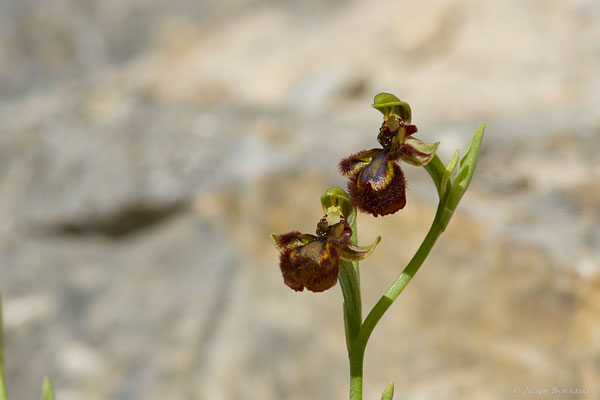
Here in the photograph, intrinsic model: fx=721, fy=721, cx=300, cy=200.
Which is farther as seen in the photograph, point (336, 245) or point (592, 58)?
point (592, 58)

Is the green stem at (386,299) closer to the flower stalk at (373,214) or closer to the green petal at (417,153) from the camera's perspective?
the flower stalk at (373,214)

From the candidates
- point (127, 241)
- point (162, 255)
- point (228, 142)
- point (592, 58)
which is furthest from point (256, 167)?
point (592, 58)

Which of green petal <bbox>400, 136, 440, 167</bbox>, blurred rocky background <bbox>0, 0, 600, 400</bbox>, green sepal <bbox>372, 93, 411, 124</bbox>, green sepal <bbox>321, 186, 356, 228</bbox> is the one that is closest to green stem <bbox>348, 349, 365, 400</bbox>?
green sepal <bbox>321, 186, 356, 228</bbox>

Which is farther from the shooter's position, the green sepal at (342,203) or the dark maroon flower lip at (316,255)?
the green sepal at (342,203)

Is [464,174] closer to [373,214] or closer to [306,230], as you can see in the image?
[373,214]

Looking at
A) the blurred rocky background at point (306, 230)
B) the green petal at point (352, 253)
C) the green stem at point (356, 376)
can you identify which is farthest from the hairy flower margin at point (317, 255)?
the blurred rocky background at point (306, 230)

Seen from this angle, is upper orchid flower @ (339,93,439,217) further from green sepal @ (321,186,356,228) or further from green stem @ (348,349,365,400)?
green stem @ (348,349,365,400)

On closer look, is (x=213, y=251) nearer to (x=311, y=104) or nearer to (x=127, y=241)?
(x=127, y=241)
